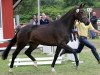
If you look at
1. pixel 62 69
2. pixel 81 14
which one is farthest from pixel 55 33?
pixel 62 69

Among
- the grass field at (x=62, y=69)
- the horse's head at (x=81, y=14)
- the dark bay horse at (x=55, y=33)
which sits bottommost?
the grass field at (x=62, y=69)

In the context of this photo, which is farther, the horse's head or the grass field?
the grass field

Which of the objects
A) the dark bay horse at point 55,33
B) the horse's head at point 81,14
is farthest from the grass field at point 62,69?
the horse's head at point 81,14

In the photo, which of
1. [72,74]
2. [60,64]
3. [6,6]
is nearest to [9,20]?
[6,6]

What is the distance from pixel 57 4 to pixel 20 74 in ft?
181

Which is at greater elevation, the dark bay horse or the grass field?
the dark bay horse

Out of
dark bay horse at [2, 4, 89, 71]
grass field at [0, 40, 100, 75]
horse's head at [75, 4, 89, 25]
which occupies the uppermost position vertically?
horse's head at [75, 4, 89, 25]

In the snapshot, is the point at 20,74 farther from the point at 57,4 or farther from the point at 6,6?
the point at 57,4

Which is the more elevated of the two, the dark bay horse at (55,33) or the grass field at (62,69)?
the dark bay horse at (55,33)

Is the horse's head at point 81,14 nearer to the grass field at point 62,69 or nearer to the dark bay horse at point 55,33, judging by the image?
the dark bay horse at point 55,33

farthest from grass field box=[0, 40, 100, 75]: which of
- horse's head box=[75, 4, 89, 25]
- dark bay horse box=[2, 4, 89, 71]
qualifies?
horse's head box=[75, 4, 89, 25]

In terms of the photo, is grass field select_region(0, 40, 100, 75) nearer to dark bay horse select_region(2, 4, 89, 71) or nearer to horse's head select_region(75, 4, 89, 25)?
dark bay horse select_region(2, 4, 89, 71)

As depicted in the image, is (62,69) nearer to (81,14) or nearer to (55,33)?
(55,33)

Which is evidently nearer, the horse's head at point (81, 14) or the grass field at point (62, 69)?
the horse's head at point (81, 14)
